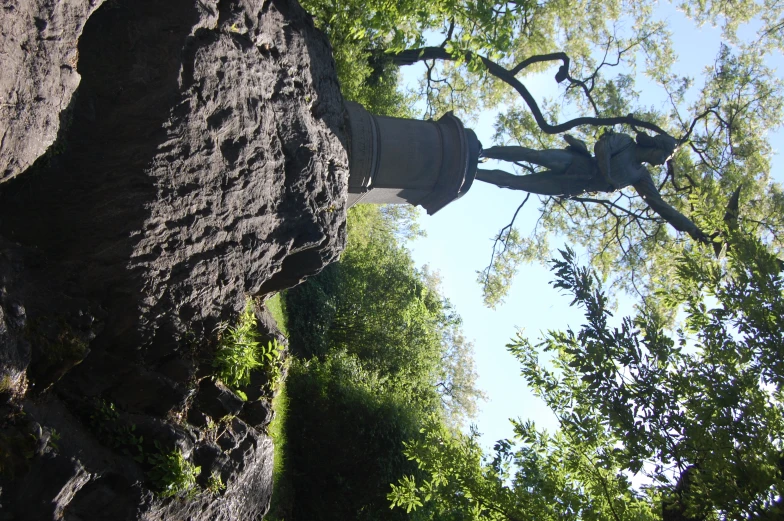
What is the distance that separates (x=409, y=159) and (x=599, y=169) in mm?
3708

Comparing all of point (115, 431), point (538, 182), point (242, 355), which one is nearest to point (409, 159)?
point (538, 182)

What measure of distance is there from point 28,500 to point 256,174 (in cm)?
302

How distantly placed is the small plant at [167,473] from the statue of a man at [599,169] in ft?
23.3

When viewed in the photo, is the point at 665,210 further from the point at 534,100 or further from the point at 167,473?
the point at 167,473

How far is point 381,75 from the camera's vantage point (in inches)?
622

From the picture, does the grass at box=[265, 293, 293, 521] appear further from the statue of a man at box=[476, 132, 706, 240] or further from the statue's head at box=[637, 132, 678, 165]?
the statue's head at box=[637, 132, 678, 165]

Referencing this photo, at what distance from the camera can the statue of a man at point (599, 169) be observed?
9.05m

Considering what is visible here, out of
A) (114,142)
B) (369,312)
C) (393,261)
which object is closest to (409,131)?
(114,142)

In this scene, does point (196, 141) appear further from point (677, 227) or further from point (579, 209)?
point (579, 209)

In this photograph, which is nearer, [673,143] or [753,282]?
[753,282]

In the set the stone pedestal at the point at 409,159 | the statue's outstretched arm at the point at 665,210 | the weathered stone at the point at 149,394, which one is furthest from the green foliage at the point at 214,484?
the statue's outstretched arm at the point at 665,210

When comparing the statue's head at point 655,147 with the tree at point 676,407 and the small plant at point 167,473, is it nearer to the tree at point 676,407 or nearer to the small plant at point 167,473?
the tree at point 676,407

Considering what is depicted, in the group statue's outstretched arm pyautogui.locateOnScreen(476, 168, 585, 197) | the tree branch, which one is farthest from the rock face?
the tree branch

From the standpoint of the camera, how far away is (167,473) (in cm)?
379
